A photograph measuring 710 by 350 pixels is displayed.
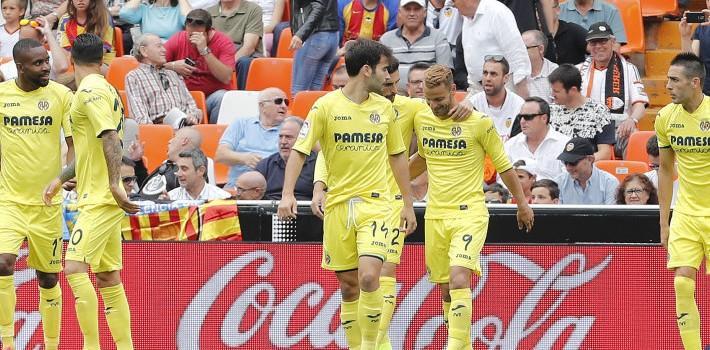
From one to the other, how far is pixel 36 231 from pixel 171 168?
235cm

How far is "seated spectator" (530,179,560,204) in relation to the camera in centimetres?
1264

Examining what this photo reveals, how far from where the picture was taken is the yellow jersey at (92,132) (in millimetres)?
10930

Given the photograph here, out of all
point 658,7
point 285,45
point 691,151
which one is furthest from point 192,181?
point 658,7

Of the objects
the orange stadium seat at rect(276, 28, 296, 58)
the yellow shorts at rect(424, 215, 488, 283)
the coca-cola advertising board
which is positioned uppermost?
the orange stadium seat at rect(276, 28, 296, 58)

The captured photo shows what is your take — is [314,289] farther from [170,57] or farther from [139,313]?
[170,57]

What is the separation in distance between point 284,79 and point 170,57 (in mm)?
1301

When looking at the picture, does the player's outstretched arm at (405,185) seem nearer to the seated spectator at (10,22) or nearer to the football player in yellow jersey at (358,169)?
the football player in yellow jersey at (358,169)

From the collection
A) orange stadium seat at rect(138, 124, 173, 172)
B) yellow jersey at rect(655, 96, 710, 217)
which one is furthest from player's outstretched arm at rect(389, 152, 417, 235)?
orange stadium seat at rect(138, 124, 173, 172)

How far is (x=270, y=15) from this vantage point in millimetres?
18422

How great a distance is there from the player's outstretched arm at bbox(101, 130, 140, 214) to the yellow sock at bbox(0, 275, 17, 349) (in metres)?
1.18

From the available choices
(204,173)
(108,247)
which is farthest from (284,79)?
(108,247)

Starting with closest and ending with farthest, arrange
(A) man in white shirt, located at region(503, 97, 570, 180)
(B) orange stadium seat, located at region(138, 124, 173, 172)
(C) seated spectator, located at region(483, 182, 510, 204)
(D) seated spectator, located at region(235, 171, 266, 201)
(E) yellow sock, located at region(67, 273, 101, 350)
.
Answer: (E) yellow sock, located at region(67, 273, 101, 350) < (C) seated spectator, located at region(483, 182, 510, 204) < (D) seated spectator, located at region(235, 171, 266, 201) < (A) man in white shirt, located at region(503, 97, 570, 180) < (B) orange stadium seat, located at region(138, 124, 173, 172)

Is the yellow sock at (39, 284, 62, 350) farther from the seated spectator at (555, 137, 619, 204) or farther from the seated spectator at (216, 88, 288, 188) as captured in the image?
the seated spectator at (555, 137, 619, 204)

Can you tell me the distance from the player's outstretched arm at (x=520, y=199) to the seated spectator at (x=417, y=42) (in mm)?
4700
